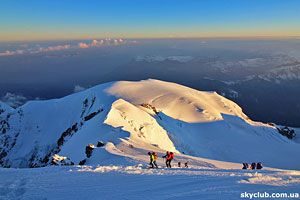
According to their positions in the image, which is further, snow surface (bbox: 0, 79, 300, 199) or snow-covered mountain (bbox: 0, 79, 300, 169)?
snow-covered mountain (bbox: 0, 79, 300, 169)

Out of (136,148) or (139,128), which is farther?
(139,128)

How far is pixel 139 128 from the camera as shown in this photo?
3756 centimetres

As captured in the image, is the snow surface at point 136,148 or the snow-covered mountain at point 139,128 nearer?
the snow surface at point 136,148

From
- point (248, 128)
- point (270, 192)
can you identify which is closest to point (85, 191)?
point (270, 192)

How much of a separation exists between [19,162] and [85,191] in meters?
62.6

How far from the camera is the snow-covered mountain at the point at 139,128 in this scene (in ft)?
128

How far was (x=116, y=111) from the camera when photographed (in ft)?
137

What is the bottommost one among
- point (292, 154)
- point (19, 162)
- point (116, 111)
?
point (19, 162)

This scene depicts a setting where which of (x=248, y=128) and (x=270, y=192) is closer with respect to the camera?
(x=270, y=192)

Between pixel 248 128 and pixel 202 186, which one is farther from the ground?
pixel 202 186

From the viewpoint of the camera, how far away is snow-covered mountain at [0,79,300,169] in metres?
38.9

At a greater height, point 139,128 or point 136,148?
point 136,148

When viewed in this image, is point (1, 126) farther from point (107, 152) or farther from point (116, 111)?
point (107, 152)

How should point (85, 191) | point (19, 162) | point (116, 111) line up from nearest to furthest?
point (85, 191) < point (116, 111) < point (19, 162)
